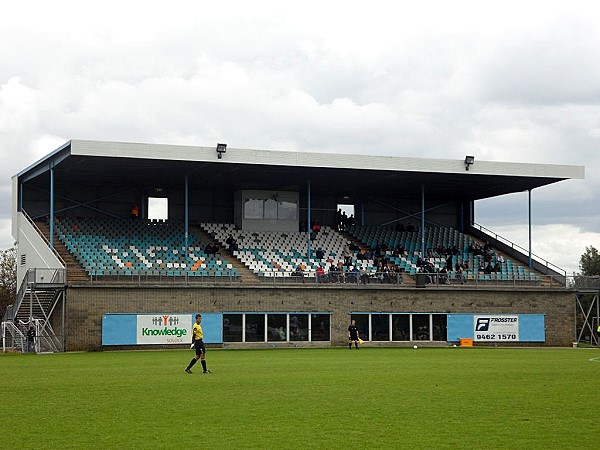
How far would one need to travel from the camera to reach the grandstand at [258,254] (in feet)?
156

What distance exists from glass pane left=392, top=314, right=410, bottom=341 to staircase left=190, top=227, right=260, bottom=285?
7709 mm

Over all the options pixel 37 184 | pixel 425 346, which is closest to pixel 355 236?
pixel 425 346

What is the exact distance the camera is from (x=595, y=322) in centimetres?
5969

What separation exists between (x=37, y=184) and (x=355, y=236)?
19.3 metres

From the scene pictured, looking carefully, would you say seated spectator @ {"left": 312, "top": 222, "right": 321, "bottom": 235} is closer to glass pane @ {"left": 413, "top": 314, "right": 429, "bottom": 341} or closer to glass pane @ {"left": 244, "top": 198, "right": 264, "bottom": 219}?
glass pane @ {"left": 244, "top": 198, "right": 264, "bottom": 219}

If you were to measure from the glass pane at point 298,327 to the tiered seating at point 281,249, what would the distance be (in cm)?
219

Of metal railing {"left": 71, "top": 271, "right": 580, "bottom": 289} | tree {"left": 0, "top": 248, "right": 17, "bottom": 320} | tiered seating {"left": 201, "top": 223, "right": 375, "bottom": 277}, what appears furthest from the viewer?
tree {"left": 0, "top": 248, "right": 17, "bottom": 320}

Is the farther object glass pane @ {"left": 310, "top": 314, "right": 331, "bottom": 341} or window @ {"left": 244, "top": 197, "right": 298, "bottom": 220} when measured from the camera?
window @ {"left": 244, "top": 197, "right": 298, "bottom": 220}

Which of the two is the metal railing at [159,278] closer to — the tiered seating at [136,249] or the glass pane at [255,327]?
the tiered seating at [136,249]

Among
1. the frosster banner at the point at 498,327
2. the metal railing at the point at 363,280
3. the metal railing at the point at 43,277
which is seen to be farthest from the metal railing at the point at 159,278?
the frosster banner at the point at 498,327

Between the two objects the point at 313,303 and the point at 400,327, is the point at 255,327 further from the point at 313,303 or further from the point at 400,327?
the point at 400,327

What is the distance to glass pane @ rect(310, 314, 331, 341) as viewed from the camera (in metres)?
50.1

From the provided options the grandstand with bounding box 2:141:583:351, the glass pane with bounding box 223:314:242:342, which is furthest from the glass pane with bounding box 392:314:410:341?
the glass pane with bounding box 223:314:242:342

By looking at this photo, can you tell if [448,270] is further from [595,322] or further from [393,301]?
[595,322]
